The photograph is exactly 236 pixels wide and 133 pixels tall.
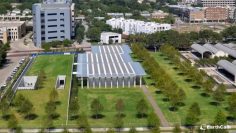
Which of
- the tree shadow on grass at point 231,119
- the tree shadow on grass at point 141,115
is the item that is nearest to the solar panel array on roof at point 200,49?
the tree shadow on grass at point 231,119

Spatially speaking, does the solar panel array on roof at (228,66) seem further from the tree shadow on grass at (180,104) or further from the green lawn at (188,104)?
the tree shadow on grass at (180,104)

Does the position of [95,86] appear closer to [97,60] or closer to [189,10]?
[97,60]

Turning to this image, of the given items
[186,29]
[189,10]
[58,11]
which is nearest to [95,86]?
[58,11]

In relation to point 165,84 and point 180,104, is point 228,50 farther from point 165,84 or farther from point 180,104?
point 180,104

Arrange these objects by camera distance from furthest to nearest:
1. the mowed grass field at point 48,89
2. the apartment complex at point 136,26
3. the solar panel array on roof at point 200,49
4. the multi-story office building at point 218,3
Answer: the multi-story office building at point 218,3, the apartment complex at point 136,26, the solar panel array on roof at point 200,49, the mowed grass field at point 48,89

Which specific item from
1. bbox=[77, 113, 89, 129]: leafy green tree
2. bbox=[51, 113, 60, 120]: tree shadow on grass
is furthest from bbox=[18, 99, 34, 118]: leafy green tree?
bbox=[77, 113, 89, 129]: leafy green tree

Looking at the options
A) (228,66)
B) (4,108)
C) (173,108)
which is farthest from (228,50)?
(4,108)

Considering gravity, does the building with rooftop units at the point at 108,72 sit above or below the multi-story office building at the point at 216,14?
below
